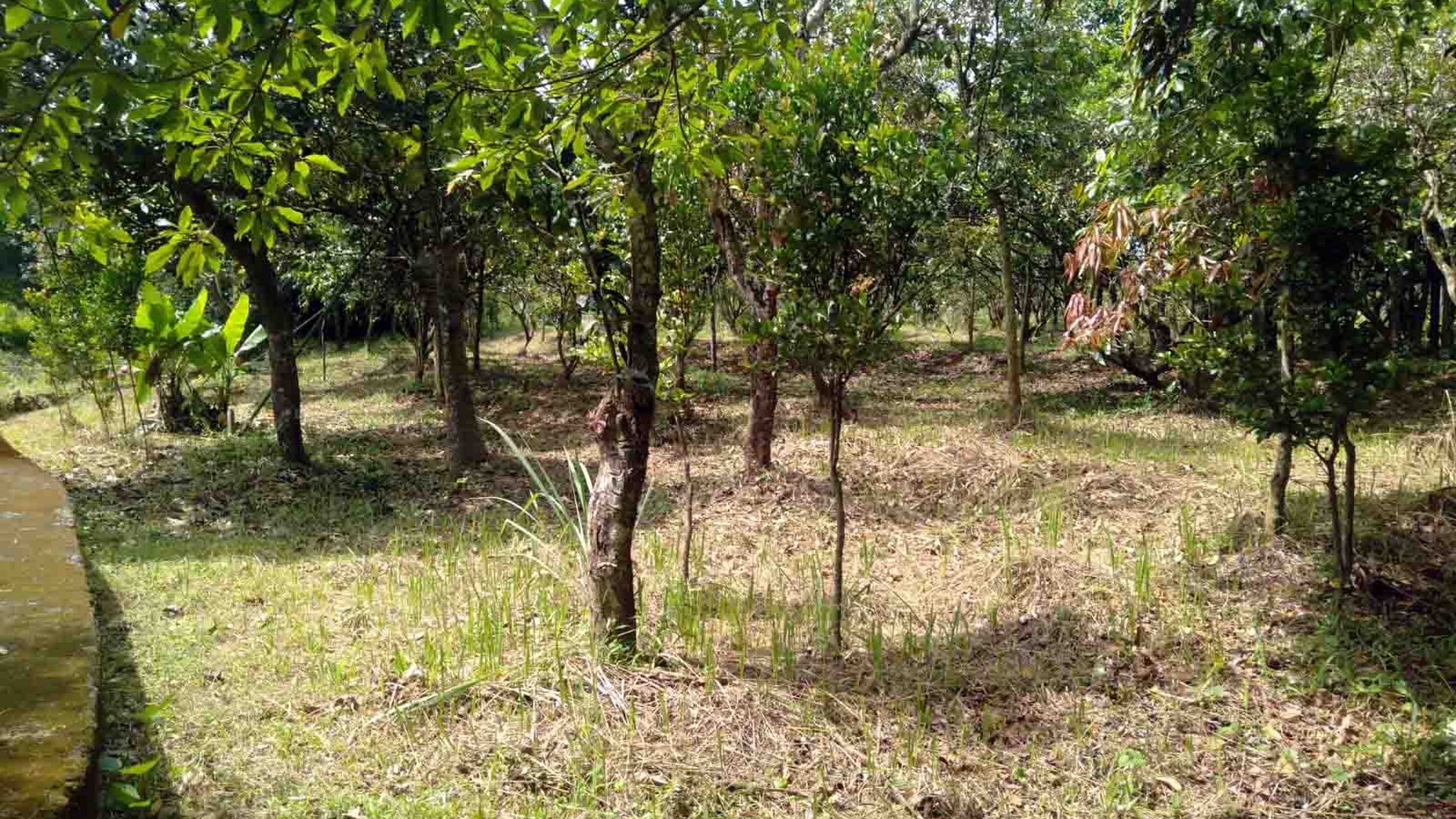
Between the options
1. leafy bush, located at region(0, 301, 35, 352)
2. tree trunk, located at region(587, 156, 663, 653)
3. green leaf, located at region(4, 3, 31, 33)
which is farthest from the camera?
leafy bush, located at region(0, 301, 35, 352)

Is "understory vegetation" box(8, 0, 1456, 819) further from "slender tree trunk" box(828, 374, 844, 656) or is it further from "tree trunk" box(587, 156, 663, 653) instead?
"slender tree trunk" box(828, 374, 844, 656)

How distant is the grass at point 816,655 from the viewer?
3.33 meters

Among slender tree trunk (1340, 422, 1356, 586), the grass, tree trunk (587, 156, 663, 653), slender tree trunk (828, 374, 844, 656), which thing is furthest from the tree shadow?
slender tree trunk (1340, 422, 1356, 586)

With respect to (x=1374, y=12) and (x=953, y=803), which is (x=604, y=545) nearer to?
(x=953, y=803)

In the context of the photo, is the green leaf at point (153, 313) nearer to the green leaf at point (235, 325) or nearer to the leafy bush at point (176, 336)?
the leafy bush at point (176, 336)

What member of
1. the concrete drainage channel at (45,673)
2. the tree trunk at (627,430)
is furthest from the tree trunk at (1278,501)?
the concrete drainage channel at (45,673)

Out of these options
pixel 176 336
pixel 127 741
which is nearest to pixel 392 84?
pixel 127 741

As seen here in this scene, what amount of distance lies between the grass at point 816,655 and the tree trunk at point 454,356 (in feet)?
4.24

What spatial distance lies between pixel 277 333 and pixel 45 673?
6.31 meters

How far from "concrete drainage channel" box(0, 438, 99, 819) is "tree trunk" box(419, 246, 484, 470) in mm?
4012

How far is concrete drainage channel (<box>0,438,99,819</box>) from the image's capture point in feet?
7.52

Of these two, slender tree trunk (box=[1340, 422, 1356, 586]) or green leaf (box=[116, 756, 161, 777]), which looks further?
slender tree trunk (box=[1340, 422, 1356, 586])

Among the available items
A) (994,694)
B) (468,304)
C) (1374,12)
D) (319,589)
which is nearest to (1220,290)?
(1374,12)

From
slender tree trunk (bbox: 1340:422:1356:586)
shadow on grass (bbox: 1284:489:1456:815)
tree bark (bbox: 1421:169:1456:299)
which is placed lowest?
shadow on grass (bbox: 1284:489:1456:815)
